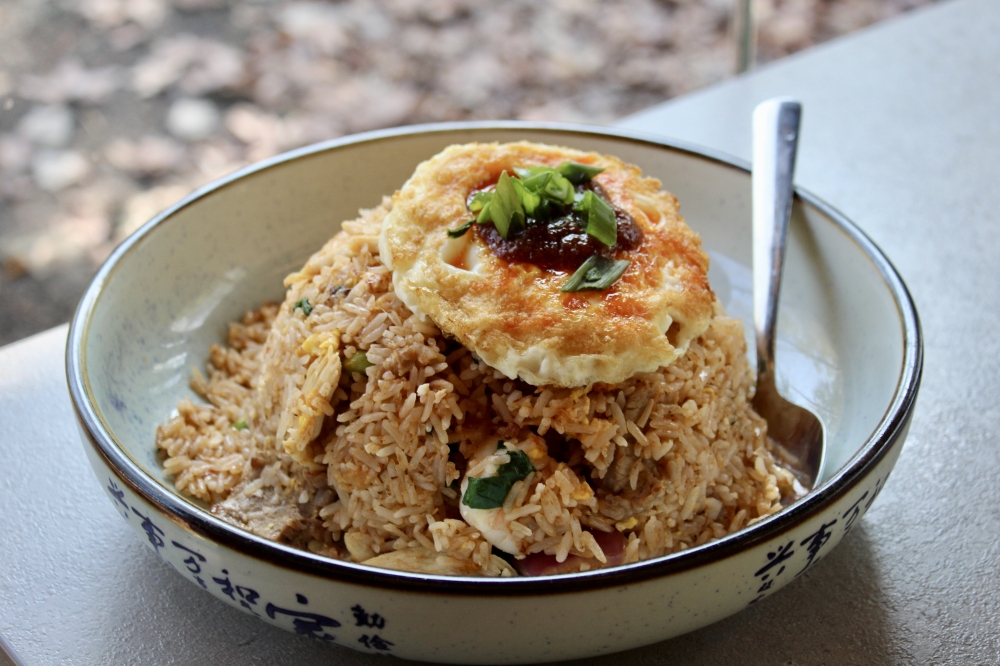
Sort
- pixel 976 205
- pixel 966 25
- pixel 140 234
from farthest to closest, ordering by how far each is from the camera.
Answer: pixel 966 25
pixel 976 205
pixel 140 234

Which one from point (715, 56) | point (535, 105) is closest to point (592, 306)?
point (535, 105)

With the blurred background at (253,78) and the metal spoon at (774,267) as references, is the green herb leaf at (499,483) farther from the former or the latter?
the blurred background at (253,78)

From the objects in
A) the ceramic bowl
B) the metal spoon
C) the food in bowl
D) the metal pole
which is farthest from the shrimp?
the metal pole

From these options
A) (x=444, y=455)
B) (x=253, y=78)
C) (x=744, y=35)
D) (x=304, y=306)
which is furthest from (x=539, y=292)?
(x=253, y=78)

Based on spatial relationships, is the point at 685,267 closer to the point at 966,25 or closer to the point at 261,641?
the point at 261,641

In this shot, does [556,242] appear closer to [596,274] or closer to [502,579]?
[596,274]
